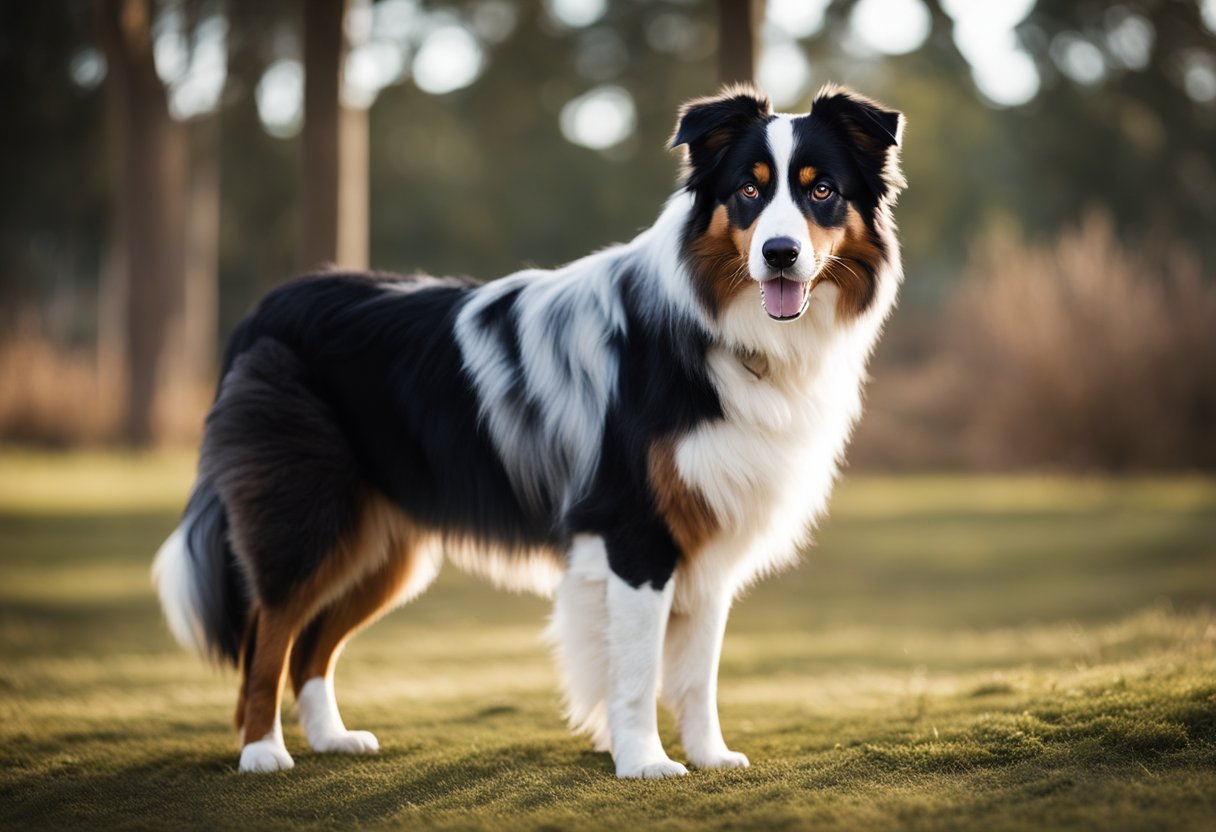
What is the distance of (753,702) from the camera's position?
17.3 feet

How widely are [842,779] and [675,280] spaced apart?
5.39ft

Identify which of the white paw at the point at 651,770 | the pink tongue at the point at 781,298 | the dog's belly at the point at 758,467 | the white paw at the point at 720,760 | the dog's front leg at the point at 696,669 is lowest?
the white paw at the point at 720,760

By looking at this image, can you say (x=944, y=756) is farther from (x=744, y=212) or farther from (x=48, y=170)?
(x=48, y=170)

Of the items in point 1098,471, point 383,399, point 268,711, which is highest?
point 383,399

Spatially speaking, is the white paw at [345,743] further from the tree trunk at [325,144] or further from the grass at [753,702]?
the tree trunk at [325,144]

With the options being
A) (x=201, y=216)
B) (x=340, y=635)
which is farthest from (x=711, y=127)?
(x=201, y=216)

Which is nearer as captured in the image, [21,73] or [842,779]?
[842,779]

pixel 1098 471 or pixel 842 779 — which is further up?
pixel 842 779

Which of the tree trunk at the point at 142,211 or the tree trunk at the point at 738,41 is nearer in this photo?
the tree trunk at the point at 738,41

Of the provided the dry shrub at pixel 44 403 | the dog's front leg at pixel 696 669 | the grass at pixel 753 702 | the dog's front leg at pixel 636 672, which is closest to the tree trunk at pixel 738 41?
the grass at pixel 753 702

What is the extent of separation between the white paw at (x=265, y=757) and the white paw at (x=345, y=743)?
0.69 ft

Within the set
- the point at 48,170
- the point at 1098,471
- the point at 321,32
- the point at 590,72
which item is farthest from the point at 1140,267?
the point at 48,170

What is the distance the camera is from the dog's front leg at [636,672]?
12.5ft

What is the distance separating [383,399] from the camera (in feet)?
14.3
